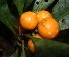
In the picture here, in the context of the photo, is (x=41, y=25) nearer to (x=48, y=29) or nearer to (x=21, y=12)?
(x=48, y=29)

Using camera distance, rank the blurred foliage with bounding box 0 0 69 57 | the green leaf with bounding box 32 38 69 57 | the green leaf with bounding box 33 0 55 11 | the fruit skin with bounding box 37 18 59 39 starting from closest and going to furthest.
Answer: the green leaf with bounding box 32 38 69 57
the fruit skin with bounding box 37 18 59 39
the blurred foliage with bounding box 0 0 69 57
the green leaf with bounding box 33 0 55 11

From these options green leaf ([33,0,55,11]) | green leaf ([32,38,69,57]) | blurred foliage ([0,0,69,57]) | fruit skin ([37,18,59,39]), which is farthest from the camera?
green leaf ([33,0,55,11])

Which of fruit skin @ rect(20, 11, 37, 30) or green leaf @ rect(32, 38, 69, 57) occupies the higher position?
fruit skin @ rect(20, 11, 37, 30)

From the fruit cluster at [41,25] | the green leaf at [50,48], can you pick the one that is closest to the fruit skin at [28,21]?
the fruit cluster at [41,25]

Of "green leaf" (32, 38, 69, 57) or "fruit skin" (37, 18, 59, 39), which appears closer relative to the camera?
"green leaf" (32, 38, 69, 57)

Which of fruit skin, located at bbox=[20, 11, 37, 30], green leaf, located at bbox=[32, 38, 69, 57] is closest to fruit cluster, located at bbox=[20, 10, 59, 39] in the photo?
fruit skin, located at bbox=[20, 11, 37, 30]

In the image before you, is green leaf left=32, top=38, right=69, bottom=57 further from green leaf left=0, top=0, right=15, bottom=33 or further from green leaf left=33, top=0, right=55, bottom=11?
green leaf left=33, top=0, right=55, bottom=11

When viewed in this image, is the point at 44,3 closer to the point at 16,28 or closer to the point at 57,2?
the point at 57,2
